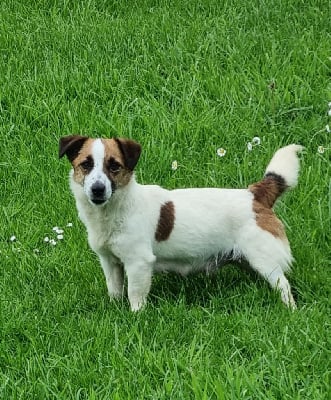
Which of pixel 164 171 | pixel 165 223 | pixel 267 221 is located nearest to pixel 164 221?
pixel 165 223

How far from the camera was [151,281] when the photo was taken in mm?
5512

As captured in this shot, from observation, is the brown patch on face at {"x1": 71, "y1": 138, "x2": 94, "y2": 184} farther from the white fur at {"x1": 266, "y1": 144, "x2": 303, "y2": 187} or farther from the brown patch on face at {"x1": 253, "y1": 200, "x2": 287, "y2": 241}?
the white fur at {"x1": 266, "y1": 144, "x2": 303, "y2": 187}

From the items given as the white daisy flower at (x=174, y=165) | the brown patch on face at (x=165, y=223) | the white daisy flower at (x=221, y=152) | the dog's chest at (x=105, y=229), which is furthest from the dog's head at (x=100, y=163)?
the white daisy flower at (x=221, y=152)

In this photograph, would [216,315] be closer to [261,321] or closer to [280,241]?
[261,321]

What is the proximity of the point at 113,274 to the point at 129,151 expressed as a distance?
77 centimetres

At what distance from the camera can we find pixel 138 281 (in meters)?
5.31

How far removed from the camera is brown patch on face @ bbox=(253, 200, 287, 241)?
5434mm

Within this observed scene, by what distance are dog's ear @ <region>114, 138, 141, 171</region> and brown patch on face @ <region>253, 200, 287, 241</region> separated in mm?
786

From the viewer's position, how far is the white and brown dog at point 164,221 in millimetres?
5230

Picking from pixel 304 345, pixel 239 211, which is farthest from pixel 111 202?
pixel 304 345

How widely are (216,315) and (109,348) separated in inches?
25.0

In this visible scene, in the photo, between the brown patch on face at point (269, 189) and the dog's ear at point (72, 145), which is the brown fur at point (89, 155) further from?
the brown patch on face at point (269, 189)

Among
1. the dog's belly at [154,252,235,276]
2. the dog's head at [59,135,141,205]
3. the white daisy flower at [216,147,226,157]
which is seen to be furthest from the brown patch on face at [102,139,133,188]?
the white daisy flower at [216,147,226,157]

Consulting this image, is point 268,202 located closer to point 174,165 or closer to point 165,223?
point 165,223
